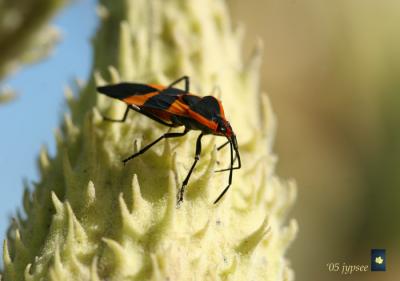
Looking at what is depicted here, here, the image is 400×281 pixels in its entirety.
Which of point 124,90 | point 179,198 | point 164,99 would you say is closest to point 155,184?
point 179,198

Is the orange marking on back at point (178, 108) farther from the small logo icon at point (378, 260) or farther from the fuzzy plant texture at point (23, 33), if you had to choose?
the small logo icon at point (378, 260)

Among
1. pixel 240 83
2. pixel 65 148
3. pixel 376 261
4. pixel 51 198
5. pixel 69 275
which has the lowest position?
pixel 376 261

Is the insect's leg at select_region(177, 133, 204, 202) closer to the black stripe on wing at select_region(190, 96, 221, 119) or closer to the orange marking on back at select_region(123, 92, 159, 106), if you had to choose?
the black stripe on wing at select_region(190, 96, 221, 119)

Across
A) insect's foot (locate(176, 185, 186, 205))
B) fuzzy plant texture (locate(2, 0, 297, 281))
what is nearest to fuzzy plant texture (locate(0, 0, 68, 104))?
fuzzy plant texture (locate(2, 0, 297, 281))

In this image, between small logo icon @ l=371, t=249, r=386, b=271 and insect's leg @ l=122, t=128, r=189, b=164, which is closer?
insect's leg @ l=122, t=128, r=189, b=164

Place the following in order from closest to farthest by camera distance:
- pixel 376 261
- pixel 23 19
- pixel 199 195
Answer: pixel 199 195 → pixel 23 19 → pixel 376 261

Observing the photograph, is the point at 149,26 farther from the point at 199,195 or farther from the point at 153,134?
the point at 199,195

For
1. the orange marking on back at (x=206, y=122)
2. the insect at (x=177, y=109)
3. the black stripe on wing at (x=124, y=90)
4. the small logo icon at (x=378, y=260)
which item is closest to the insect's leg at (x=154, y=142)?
the insect at (x=177, y=109)

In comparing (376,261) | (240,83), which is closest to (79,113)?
(240,83)
